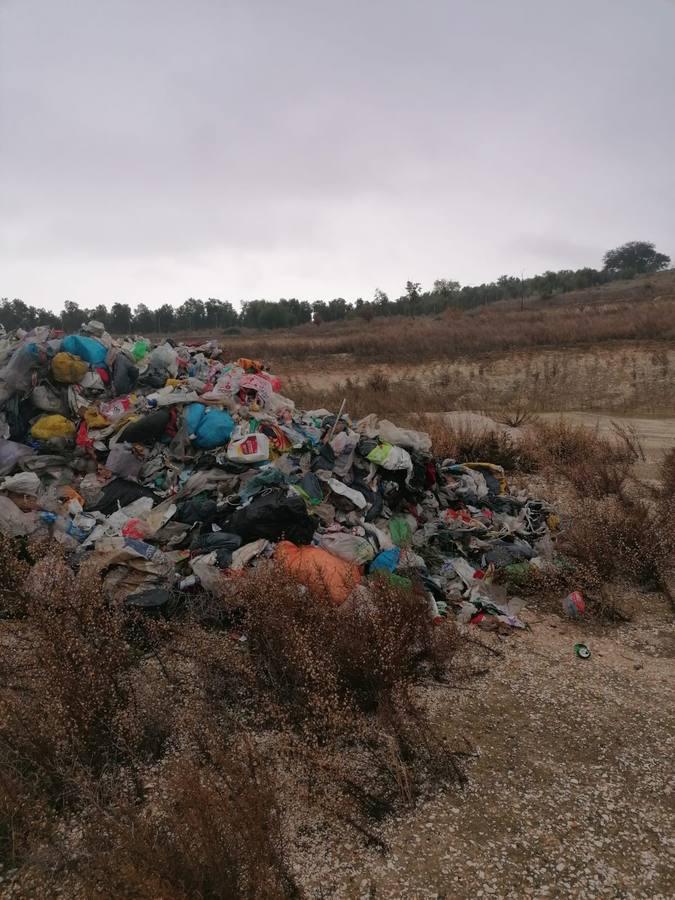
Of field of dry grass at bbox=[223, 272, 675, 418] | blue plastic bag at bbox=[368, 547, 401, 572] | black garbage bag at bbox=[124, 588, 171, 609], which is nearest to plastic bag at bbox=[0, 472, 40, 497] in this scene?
black garbage bag at bbox=[124, 588, 171, 609]

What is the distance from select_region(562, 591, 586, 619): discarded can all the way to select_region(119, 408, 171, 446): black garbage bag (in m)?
4.33

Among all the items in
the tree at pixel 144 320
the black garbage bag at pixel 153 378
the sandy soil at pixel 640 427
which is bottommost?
the sandy soil at pixel 640 427

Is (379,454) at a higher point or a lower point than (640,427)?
higher

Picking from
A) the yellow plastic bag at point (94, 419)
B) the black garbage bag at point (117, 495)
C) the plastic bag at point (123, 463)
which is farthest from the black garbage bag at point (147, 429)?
the black garbage bag at point (117, 495)

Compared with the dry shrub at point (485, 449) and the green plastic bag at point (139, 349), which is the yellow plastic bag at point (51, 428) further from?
the dry shrub at point (485, 449)

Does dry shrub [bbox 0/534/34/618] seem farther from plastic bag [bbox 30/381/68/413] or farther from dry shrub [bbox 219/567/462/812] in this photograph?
plastic bag [bbox 30/381/68/413]

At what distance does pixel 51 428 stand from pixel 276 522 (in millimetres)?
3011

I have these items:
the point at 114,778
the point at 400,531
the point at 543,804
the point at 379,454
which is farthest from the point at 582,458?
the point at 114,778

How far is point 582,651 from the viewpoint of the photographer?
3.68 meters

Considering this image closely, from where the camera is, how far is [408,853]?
6.96ft

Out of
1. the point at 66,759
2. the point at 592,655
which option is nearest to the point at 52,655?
the point at 66,759

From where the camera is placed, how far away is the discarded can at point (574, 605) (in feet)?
14.1

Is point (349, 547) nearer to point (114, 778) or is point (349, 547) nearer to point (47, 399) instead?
point (114, 778)

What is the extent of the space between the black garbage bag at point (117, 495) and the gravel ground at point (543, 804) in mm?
3540
